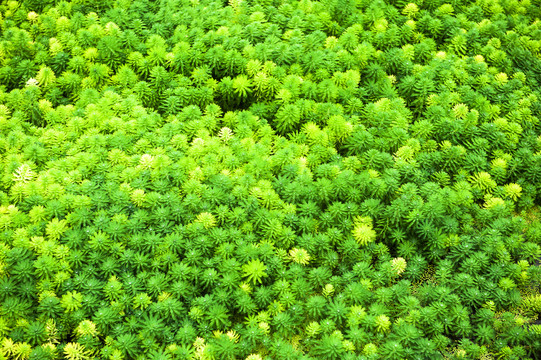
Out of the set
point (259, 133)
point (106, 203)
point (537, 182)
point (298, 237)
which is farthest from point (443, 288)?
point (106, 203)

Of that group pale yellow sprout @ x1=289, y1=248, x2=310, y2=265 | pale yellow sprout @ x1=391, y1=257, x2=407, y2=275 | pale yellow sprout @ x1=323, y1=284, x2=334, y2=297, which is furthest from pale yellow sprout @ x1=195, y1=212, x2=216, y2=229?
pale yellow sprout @ x1=391, y1=257, x2=407, y2=275

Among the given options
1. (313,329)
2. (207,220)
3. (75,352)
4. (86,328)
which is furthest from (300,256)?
(75,352)

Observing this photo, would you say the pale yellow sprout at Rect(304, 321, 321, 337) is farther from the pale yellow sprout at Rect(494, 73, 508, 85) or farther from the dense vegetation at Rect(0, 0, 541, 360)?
the pale yellow sprout at Rect(494, 73, 508, 85)

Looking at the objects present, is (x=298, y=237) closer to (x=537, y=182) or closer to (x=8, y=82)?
(x=537, y=182)

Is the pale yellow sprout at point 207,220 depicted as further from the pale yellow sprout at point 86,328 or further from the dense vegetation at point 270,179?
the pale yellow sprout at point 86,328

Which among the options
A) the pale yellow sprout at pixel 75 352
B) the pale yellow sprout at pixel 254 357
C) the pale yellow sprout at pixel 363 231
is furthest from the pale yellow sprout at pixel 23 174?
the pale yellow sprout at pixel 363 231

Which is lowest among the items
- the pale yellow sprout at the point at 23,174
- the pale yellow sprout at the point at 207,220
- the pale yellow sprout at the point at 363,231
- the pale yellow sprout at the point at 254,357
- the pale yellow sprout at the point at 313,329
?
the pale yellow sprout at the point at 254,357

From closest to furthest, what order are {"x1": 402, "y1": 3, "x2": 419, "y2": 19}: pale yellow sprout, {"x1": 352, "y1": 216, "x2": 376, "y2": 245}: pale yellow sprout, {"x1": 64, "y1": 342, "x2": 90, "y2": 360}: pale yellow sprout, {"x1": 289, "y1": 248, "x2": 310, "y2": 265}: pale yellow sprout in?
{"x1": 64, "y1": 342, "x2": 90, "y2": 360}: pale yellow sprout, {"x1": 289, "y1": 248, "x2": 310, "y2": 265}: pale yellow sprout, {"x1": 352, "y1": 216, "x2": 376, "y2": 245}: pale yellow sprout, {"x1": 402, "y1": 3, "x2": 419, "y2": 19}: pale yellow sprout

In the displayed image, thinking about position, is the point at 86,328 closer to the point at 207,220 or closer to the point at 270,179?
the point at 207,220
